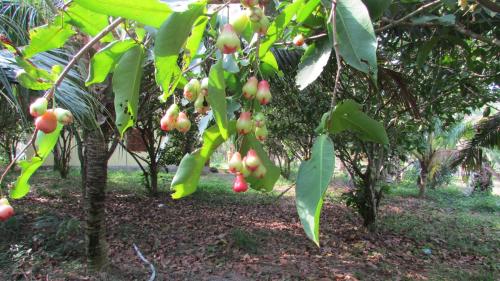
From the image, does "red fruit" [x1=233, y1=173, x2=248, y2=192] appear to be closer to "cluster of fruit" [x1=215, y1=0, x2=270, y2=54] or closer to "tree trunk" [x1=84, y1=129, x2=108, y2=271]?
"cluster of fruit" [x1=215, y1=0, x2=270, y2=54]

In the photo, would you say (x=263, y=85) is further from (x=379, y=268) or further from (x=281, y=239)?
(x=281, y=239)

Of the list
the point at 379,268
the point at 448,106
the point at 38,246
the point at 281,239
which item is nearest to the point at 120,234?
the point at 38,246

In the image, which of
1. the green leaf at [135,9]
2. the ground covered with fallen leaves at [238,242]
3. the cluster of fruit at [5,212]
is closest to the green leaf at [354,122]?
the green leaf at [135,9]

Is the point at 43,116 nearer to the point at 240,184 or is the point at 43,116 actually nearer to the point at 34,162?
the point at 34,162

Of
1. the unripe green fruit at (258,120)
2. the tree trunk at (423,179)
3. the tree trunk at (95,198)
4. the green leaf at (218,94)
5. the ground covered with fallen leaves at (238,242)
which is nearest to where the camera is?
the green leaf at (218,94)

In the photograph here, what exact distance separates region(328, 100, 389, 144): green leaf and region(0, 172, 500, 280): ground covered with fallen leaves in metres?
3.30

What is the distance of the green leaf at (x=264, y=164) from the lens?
75 centimetres

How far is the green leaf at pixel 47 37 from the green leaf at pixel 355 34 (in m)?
0.48

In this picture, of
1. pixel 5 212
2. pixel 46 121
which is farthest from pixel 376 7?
pixel 5 212

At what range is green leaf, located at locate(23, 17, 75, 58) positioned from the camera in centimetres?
69

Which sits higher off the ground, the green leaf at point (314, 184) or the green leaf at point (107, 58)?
the green leaf at point (107, 58)

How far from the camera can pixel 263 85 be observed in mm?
703

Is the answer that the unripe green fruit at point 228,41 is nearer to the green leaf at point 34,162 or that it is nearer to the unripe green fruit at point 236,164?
the unripe green fruit at point 236,164

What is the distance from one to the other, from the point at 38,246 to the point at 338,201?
532 centimetres
